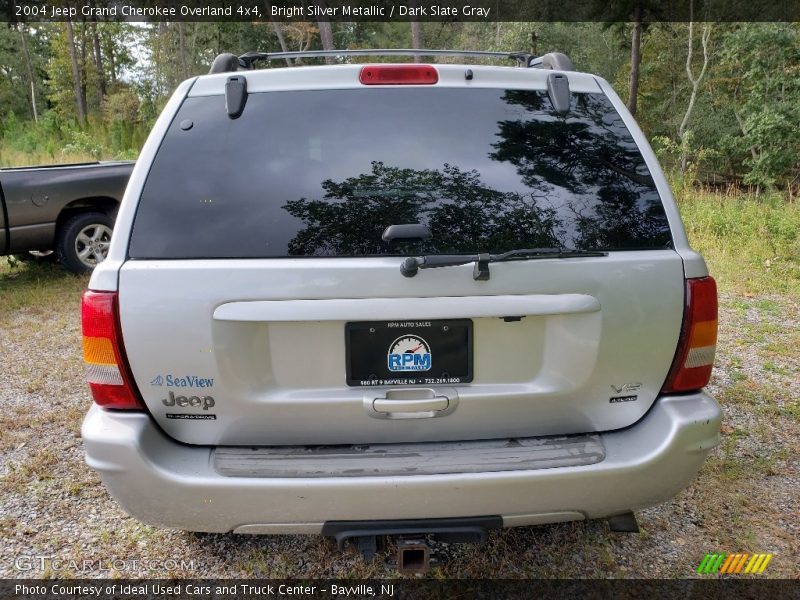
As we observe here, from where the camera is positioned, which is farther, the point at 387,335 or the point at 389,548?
the point at 389,548

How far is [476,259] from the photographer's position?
1860 millimetres

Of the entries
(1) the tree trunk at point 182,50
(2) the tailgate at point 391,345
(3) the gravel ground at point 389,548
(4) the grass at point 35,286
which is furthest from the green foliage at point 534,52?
(2) the tailgate at point 391,345

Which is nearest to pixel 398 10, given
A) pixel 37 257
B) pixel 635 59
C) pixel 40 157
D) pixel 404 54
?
pixel 635 59

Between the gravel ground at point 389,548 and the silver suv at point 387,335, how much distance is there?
68 centimetres

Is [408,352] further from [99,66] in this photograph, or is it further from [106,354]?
[99,66]

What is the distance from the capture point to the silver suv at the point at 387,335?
186cm

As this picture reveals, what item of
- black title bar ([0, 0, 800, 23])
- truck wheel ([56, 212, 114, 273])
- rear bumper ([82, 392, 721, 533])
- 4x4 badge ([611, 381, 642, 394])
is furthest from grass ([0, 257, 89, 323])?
black title bar ([0, 0, 800, 23])

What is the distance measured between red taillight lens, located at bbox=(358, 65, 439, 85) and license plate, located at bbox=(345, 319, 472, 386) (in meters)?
0.91

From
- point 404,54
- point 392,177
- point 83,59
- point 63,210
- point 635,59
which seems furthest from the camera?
point 83,59

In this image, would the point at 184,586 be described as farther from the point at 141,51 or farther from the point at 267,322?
the point at 141,51

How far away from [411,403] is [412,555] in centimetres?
52

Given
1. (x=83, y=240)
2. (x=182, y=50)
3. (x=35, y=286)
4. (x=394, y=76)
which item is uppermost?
(x=182, y=50)

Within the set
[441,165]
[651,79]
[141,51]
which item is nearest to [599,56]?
[651,79]

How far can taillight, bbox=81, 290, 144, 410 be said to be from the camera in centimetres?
188
